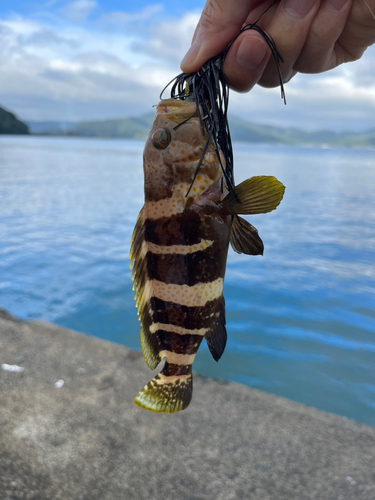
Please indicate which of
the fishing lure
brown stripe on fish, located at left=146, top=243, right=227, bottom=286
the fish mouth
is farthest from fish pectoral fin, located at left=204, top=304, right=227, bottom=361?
the fish mouth

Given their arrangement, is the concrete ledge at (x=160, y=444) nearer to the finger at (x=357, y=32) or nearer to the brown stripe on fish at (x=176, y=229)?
the brown stripe on fish at (x=176, y=229)

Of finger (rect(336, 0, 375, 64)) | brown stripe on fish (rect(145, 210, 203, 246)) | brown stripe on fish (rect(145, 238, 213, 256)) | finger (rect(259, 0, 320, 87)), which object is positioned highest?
finger (rect(336, 0, 375, 64))

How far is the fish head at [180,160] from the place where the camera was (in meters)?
1.84

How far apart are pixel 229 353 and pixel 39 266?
5.92m

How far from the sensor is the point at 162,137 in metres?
1.87

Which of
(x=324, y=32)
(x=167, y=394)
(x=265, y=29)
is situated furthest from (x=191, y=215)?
(x=324, y=32)

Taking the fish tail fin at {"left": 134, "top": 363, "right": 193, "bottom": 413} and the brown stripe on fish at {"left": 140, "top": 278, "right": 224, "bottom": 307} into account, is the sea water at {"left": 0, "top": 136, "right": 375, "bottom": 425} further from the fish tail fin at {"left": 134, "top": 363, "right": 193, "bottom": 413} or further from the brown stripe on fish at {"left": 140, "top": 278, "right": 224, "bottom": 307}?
the brown stripe on fish at {"left": 140, "top": 278, "right": 224, "bottom": 307}

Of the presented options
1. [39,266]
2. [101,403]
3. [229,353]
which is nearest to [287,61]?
[101,403]

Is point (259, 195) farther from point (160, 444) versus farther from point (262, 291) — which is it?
point (262, 291)

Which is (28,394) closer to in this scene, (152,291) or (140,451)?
(140,451)

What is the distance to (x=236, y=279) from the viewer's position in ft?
32.6

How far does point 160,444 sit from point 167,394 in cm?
151

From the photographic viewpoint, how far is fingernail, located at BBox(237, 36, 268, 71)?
1.96 m

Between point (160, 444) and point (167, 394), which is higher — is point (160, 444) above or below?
below
